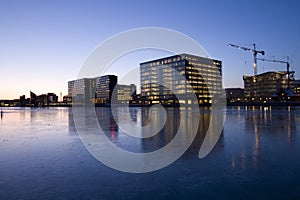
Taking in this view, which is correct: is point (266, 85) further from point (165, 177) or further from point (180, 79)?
point (165, 177)

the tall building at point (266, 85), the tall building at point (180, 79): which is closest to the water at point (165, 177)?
the tall building at point (180, 79)

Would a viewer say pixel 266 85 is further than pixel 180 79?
Yes

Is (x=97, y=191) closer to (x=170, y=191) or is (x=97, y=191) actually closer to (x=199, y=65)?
(x=170, y=191)

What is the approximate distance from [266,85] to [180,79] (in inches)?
2844

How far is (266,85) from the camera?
538 feet

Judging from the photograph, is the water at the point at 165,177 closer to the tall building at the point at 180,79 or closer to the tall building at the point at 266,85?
the tall building at the point at 180,79

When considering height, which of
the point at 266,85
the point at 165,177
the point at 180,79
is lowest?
the point at 165,177

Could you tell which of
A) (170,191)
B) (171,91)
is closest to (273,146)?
(170,191)

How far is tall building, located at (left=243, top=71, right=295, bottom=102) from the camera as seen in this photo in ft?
520

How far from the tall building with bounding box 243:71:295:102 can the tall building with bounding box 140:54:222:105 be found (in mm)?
29673

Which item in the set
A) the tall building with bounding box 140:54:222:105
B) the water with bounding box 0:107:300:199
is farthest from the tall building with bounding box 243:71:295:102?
the water with bounding box 0:107:300:199

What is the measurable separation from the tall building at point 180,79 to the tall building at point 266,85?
2967cm

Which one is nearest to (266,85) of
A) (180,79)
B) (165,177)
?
(180,79)

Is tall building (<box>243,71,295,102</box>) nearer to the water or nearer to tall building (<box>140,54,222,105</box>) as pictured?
tall building (<box>140,54,222,105</box>)
